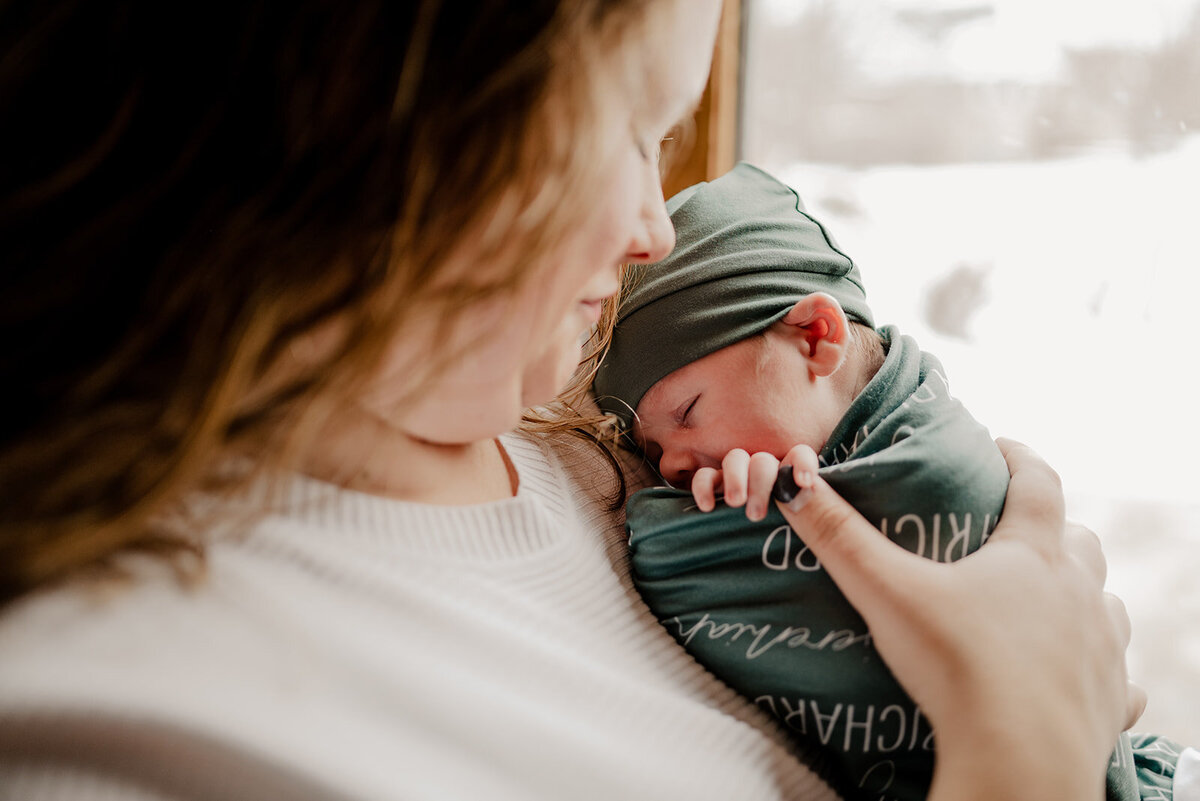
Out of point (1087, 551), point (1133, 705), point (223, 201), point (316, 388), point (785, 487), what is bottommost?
point (1133, 705)

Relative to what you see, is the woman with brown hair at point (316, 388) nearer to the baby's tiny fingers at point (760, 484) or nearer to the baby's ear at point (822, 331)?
the baby's tiny fingers at point (760, 484)

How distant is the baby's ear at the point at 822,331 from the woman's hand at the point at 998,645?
0.25 meters

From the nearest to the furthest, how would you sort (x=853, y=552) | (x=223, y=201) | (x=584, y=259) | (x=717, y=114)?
(x=223, y=201), (x=584, y=259), (x=853, y=552), (x=717, y=114)

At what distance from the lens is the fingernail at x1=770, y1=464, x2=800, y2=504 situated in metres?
0.75

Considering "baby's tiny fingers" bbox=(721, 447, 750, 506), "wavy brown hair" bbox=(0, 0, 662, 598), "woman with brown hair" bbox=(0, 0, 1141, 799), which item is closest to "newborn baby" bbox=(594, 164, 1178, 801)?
"baby's tiny fingers" bbox=(721, 447, 750, 506)

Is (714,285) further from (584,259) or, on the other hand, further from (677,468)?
(584,259)

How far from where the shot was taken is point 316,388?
0.49m

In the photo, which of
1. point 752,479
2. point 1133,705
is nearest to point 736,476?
point 752,479

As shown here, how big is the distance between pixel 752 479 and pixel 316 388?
45 centimetres

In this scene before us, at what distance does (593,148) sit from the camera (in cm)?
49

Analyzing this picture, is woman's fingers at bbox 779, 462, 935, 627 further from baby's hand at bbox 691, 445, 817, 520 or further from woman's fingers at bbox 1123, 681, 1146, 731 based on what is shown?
woman's fingers at bbox 1123, 681, 1146, 731

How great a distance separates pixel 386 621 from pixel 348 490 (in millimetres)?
107

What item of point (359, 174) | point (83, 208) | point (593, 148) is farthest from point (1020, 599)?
point (83, 208)

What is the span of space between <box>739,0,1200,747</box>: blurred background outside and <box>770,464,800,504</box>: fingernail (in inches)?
35.9
